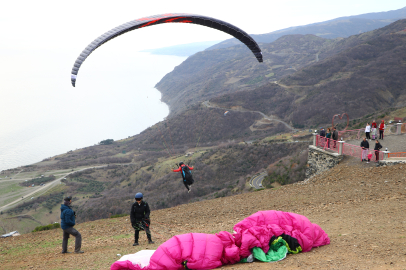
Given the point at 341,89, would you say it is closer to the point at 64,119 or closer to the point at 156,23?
the point at 156,23

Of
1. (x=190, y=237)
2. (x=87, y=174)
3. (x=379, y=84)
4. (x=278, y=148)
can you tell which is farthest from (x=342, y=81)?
(x=190, y=237)

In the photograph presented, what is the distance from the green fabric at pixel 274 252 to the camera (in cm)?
509

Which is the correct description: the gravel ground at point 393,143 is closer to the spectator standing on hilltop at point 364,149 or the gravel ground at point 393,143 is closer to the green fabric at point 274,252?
the spectator standing on hilltop at point 364,149

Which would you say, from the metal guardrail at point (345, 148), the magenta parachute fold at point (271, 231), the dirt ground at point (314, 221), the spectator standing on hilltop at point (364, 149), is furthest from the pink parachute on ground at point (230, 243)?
the metal guardrail at point (345, 148)

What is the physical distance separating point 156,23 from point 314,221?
9.05m

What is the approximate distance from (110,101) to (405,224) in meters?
115

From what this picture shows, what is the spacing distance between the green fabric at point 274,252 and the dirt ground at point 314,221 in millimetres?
146

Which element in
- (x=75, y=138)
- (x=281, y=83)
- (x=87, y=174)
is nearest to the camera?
(x=87, y=174)

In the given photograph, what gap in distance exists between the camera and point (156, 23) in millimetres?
10648

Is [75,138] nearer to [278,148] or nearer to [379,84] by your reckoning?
[278,148]

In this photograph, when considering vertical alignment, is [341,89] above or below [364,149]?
above

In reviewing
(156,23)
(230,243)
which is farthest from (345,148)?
(230,243)

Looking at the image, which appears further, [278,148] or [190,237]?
[278,148]

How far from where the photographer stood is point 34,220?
34938 millimetres
